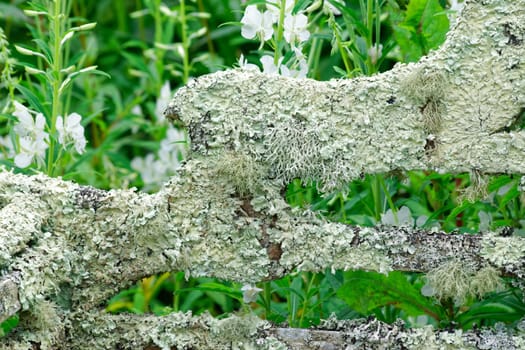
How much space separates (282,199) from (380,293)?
1.10ft

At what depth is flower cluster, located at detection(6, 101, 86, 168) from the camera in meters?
1.49

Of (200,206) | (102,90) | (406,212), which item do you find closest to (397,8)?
(406,212)

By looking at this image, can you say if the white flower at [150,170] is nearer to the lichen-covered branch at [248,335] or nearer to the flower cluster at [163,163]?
the flower cluster at [163,163]

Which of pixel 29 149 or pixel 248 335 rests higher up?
pixel 29 149

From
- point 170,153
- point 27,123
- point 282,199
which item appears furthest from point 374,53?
point 170,153

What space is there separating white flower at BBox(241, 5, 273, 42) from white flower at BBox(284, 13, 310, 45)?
0.03 metres

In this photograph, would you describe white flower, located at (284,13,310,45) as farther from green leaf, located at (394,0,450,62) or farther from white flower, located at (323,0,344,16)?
green leaf, located at (394,0,450,62)

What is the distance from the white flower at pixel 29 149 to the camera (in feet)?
4.96

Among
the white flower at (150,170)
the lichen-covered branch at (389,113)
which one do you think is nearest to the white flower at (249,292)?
the lichen-covered branch at (389,113)

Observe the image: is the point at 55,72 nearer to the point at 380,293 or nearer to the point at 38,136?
the point at 38,136

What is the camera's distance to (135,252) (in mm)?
1269

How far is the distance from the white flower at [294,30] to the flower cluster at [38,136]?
386 millimetres

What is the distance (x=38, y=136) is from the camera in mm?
1500

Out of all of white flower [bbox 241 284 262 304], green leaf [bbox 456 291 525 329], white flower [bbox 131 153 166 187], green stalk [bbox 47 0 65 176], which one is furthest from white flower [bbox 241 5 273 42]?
white flower [bbox 131 153 166 187]
